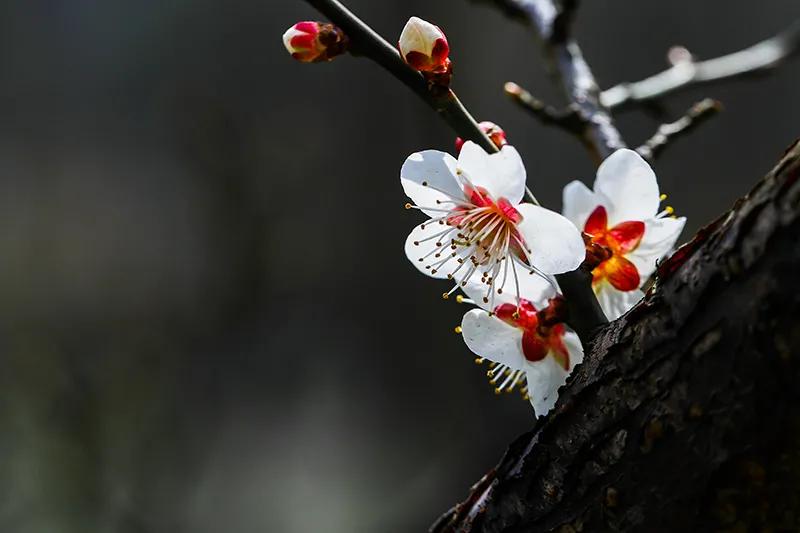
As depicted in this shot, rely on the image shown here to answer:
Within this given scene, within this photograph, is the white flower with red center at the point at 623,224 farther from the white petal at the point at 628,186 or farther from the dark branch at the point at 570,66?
the dark branch at the point at 570,66

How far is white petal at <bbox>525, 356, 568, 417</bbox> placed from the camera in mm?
497

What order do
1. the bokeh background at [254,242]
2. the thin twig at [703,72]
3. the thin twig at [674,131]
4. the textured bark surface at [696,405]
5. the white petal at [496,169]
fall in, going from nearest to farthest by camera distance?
the textured bark surface at [696,405] → the white petal at [496,169] → the thin twig at [674,131] → the thin twig at [703,72] → the bokeh background at [254,242]

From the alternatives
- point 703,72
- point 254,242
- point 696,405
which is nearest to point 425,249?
point 696,405

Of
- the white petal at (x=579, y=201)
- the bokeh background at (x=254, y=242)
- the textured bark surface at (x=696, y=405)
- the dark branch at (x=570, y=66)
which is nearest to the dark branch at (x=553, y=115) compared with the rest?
the dark branch at (x=570, y=66)

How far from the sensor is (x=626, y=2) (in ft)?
8.74

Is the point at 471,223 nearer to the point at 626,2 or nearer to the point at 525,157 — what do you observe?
the point at 525,157

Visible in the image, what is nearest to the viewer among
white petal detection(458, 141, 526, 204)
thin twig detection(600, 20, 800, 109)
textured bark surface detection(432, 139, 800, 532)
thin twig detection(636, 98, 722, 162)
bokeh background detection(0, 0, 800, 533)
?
textured bark surface detection(432, 139, 800, 532)

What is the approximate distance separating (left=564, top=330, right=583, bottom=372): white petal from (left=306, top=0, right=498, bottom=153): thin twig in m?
0.13

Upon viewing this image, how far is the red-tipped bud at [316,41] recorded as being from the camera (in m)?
0.47

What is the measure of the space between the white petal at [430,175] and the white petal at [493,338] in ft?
0.26

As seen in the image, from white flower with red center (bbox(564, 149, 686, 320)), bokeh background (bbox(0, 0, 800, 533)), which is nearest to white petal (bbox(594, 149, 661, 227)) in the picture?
white flower with red center (bbox(564, 149, 686, 320))

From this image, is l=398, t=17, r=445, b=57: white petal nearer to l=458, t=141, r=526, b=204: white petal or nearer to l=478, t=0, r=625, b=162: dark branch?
l=458, t=141, r=526, b=204: white petal

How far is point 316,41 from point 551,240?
18cm

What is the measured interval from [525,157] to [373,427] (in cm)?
99
